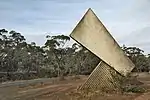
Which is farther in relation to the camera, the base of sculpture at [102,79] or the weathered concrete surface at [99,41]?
the base of sculpture at [102,79]

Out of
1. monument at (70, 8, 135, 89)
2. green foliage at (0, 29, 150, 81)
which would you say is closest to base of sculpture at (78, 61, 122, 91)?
monument at (70, 8, 135, 89)

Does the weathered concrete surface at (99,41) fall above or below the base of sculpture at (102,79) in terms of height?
above

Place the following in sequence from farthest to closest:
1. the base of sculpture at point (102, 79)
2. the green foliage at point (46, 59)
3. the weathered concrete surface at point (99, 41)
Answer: the green foliage at point (46, 59), the base of sculpture at point (102, 79), the weathered concrete surface at point (99, 41)

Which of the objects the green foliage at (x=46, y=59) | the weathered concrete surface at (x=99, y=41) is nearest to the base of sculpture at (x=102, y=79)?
the weathered concrete surface at (x=99, y=41)

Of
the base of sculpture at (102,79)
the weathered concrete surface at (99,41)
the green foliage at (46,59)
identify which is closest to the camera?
the weathered concrete surface at (99,41)

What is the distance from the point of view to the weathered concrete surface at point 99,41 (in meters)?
16.7

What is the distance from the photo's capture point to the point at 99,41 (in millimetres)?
17094

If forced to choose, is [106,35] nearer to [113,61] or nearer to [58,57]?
[113,61]

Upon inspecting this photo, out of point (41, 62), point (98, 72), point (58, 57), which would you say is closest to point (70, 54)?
point (58, 57)

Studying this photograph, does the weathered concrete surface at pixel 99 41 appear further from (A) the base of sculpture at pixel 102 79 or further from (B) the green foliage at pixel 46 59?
(B) the green foliage at pixel 46 59

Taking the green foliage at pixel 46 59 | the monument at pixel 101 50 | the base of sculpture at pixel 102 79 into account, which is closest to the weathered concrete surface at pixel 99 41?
the monument at pixel 101 50

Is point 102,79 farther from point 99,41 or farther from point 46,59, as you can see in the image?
point 46,59

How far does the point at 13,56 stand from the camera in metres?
58.8

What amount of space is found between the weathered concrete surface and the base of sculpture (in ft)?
1.29
